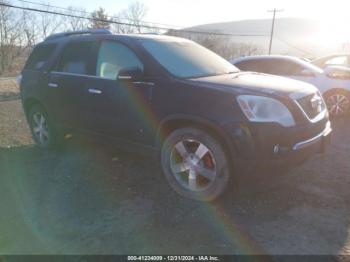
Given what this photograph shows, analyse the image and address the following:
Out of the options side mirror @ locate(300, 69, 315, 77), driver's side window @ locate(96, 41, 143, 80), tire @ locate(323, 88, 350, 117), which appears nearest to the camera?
driver's side window @ locate(96, 41, 143, 80)

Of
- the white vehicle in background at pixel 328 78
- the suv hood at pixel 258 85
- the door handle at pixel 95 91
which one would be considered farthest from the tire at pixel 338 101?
the door handle at pixel 95 91

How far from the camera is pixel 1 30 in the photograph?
35.7 metres

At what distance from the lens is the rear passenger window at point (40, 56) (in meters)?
5.43

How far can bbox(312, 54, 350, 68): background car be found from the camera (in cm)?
909

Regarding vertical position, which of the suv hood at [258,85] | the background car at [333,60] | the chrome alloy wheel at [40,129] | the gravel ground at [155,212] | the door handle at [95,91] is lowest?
the gravel ground at [155,212]

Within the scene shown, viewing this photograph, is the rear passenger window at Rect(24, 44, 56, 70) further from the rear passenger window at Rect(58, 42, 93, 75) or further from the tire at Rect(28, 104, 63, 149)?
the tire at Rect(28, 104, 63, 149)

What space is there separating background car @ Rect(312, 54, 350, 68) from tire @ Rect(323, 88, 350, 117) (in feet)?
4.33

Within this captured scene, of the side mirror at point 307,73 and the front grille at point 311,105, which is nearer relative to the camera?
the front grille at point 311,105

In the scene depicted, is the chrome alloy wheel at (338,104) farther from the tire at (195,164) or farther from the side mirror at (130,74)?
the side mirror at (130,74)

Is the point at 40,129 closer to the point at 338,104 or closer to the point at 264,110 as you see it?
the point at 264,110

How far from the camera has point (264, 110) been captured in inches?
133

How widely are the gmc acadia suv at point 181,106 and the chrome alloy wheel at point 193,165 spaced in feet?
0.04

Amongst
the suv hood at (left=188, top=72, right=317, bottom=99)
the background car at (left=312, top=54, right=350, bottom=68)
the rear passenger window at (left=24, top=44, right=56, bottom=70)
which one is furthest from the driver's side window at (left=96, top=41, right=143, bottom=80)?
the background car at (left=312, top=54, right=350, bottom=68)

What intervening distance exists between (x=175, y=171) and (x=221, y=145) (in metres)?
0.68
